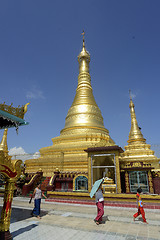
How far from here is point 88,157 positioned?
45.1 ft

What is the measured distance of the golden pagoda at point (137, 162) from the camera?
1310 centimetres

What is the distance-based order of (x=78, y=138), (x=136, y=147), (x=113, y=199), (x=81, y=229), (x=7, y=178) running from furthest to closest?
(x=136, y=147) < (x=78, y=138) < (x=113, y=199) < (x=81, y=229) < (x=7, y=178)

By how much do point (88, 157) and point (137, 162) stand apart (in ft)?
13.7

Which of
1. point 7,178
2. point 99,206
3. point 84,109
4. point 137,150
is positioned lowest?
point 99,206

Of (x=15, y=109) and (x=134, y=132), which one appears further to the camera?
(x=134, y=132)

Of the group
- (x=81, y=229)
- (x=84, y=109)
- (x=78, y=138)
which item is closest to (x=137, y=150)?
(x=78, y=138)

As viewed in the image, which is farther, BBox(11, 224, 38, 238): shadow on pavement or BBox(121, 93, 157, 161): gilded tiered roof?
BBox(121, 93, 157, 161): gilded tiered roof

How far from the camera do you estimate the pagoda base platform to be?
10.3 meters

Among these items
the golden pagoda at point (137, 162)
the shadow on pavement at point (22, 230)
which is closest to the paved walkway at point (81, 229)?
the shadow on pavement at point (22, 230)

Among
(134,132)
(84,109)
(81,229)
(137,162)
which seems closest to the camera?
(81,229)

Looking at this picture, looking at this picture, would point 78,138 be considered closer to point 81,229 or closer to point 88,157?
point 88,157

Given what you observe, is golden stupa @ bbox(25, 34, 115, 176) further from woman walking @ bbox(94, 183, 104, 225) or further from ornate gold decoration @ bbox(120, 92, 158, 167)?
woman walking @ bbox(94, 183, 104, 225)

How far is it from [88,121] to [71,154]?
6589 millimetres

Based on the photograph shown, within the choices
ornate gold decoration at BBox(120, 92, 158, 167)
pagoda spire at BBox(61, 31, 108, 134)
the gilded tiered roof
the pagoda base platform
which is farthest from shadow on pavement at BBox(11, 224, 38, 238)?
pagoda spire at BBox(61, 31, 108, 134)
